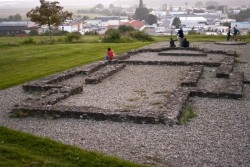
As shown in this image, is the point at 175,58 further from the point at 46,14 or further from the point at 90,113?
the point at 46,14

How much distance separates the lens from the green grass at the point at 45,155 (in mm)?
6984

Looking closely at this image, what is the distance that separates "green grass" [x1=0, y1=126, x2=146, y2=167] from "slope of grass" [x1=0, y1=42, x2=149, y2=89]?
7323 mm

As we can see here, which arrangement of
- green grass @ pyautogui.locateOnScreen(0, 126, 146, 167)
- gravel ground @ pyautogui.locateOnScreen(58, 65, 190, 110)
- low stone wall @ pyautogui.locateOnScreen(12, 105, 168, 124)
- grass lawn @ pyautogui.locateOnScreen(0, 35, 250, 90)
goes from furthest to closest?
grass lawn @ pyautogui.locateOnScreen(0, 35, 250, 90), gravel ground @ pyautogui.locateOnScreen(58, 65, 190, 110), low stone wall @ pyautogui.locateOnScreen(12, 105, 168, 124), green grass @ pyautogui.locateOnScreen(0, 126, 146, 167)

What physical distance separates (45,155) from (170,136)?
344cm

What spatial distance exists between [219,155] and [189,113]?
300 centimetres

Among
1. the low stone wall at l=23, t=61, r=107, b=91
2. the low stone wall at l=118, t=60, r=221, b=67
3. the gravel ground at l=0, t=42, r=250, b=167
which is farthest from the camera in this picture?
the low stone wall at l=118, t=60, r=221, b=67

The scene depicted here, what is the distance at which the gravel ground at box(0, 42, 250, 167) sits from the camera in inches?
289

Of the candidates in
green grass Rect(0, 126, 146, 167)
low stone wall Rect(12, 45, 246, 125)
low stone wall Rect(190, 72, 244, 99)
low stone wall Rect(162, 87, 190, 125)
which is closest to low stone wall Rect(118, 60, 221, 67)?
low stone wall Rect(12, 45, 246, 125)

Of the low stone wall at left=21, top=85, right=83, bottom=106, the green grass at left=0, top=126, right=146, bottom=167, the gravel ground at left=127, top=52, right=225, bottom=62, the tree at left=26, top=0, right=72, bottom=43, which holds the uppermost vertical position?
the tree at left=26, top=0, right=72, bottom=43

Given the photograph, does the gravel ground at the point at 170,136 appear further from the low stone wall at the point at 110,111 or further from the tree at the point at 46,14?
the tree at the point at 46,14

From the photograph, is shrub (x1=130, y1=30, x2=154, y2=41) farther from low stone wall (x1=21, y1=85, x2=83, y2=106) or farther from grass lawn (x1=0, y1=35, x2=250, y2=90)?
low stone wall (x1=21, y1=85, x2=83, y2=106)

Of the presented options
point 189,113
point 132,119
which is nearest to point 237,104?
point 189,113

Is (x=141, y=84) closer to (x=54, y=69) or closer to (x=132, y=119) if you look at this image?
(x=132, y=119)

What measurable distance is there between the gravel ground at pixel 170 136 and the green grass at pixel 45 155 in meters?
0.49
